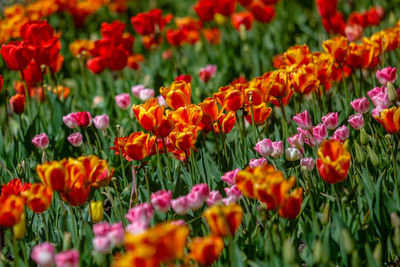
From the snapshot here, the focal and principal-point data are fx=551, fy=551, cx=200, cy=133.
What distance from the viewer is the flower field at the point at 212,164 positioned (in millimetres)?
1530

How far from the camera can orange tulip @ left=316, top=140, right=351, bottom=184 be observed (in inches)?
63.6

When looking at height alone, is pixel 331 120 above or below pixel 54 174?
below

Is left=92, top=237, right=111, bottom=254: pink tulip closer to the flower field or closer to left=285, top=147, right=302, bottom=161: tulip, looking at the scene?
the flower field

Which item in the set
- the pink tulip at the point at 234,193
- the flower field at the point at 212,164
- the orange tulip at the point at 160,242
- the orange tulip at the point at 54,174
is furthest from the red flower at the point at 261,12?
the orange tulip at the point at 160,242

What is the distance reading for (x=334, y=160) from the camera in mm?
1665

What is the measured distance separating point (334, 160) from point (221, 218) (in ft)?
1.48

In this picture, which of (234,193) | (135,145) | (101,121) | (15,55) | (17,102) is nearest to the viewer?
(234,193)

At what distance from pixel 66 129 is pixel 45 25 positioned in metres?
0.56

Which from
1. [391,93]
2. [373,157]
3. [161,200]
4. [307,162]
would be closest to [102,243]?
[161,200]

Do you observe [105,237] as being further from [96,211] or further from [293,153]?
[293,153]

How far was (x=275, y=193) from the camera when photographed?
1478mm

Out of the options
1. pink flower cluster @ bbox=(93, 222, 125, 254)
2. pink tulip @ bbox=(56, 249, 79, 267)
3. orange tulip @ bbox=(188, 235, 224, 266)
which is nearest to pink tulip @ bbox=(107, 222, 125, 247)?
pink flower cluster @ bbox=(93, 222, 125, 254)

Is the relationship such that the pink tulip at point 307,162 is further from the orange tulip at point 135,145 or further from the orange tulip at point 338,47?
the orange tulip at point 338,47

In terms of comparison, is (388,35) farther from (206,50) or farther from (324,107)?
(206,50)
